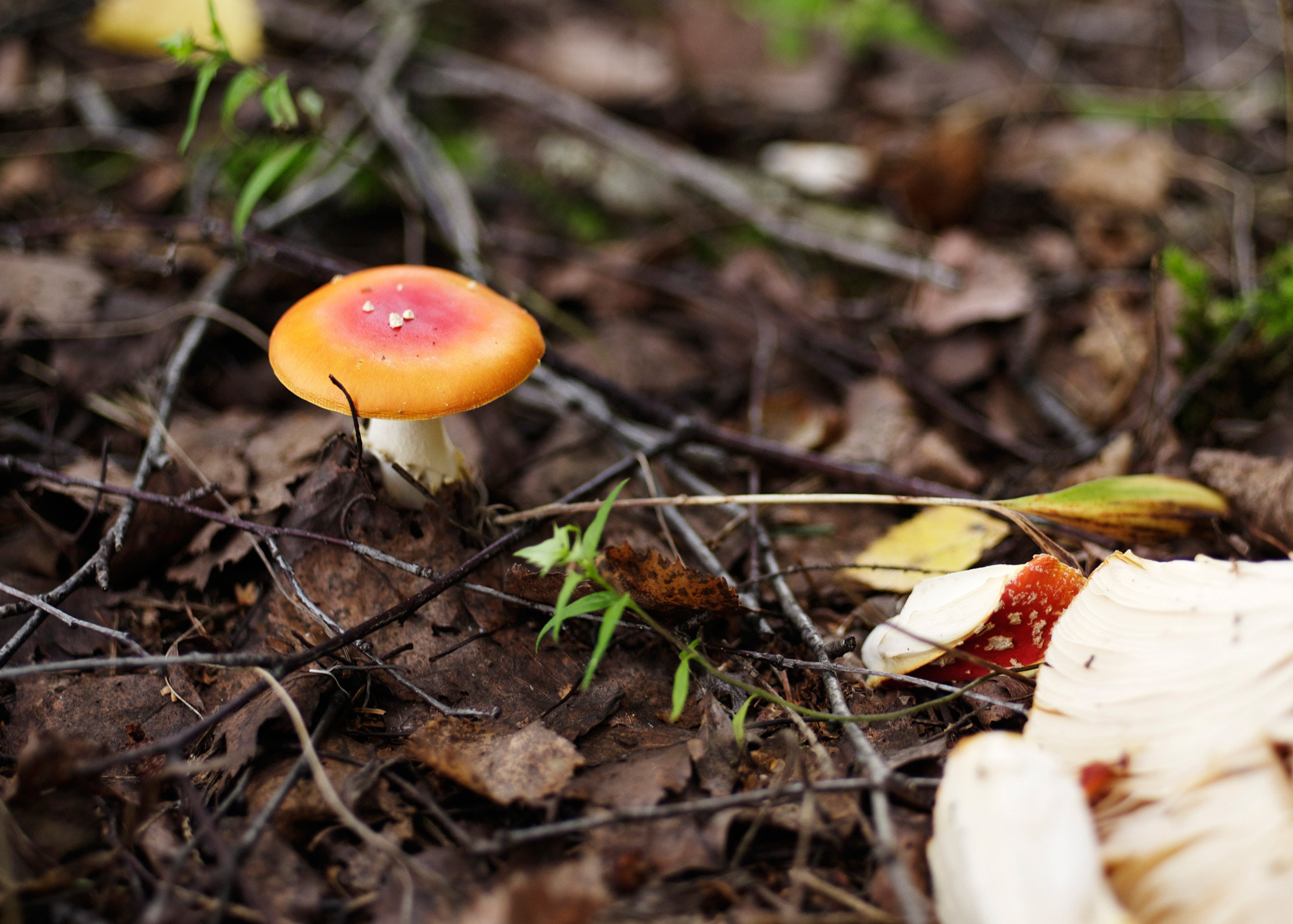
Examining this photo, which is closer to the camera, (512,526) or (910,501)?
(910,501)

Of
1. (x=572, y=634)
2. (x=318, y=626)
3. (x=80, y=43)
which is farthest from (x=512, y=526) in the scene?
(x=80, y=43)

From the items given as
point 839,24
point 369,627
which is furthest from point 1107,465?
point 839,24

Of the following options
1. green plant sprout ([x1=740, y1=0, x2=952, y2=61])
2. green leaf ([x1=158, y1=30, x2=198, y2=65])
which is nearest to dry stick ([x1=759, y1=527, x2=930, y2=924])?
green leaf ([x1=158, y1=30, x2=198, y2=65])

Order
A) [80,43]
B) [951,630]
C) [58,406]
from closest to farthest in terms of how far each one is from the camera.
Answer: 1. [951,630]
2. [58,406]
3. [80,43]

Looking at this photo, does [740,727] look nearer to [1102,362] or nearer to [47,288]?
[1102,362]

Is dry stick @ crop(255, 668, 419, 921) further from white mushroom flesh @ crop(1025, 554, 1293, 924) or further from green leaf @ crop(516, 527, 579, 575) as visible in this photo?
white mushroom flesh @ crop(1025, 554, 1293, 924)

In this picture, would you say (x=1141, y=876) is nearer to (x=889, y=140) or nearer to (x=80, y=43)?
(x=889, y=140)
